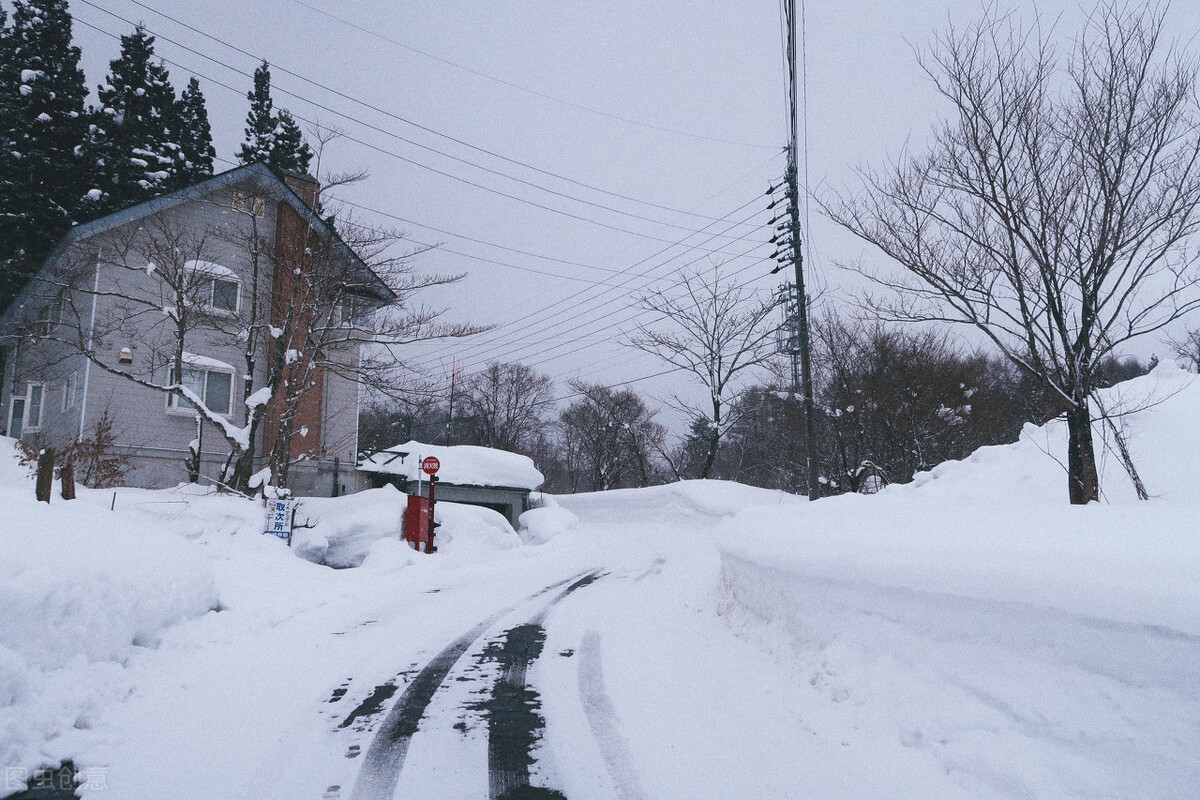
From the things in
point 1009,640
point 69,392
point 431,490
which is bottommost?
point 1009,640

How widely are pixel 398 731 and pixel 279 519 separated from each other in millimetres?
8679

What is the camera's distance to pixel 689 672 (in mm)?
5730

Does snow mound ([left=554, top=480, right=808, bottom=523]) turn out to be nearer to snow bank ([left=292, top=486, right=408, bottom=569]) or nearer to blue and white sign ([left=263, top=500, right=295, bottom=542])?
snow bank ([left=292, top=486, right=408, bottom=569])

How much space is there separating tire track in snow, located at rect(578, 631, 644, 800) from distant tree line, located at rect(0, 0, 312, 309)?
2240 centimetres

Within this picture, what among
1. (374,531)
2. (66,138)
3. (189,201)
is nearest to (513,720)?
(374,531)

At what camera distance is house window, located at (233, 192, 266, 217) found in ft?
52.1

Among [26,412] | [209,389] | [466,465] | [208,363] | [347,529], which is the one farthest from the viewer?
[466,465]

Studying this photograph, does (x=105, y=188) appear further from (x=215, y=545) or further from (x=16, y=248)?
(x=215, y=545)

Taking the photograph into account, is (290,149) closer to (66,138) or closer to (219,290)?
(66,138)

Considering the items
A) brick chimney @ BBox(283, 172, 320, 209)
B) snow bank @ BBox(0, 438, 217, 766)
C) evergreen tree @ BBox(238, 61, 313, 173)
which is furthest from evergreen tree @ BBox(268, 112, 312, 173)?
snow bank @ BBox(0, 438, 217, 766)

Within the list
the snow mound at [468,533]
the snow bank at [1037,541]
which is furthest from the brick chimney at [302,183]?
the snow bank at [1037,541]

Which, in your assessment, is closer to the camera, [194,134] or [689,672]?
[689,672]

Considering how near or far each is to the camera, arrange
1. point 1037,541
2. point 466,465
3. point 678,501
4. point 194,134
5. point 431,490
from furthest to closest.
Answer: point 194,134 → point 466,465 → point 678,501 → point 431,490 → point 1037,541

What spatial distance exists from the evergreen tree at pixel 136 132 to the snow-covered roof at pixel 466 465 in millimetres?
13676
